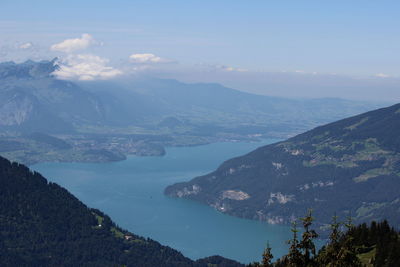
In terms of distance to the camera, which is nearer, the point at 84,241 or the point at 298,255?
the point at 298,255

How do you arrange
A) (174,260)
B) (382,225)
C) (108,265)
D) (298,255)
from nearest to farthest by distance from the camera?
(298,255) < (382,225) < (108,265) < (174,260)

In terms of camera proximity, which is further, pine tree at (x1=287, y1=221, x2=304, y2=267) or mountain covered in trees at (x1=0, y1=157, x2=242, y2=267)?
mountain covered in trees at (x1=0, y1=157, x2=242, y2=267)

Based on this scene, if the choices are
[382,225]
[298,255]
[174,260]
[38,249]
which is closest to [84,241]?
[38,249]

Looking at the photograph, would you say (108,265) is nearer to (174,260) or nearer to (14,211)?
(174,260)

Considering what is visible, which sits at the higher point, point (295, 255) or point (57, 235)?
point (295, 255)

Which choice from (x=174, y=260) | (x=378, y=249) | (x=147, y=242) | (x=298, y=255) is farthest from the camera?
(x=147, y=242)

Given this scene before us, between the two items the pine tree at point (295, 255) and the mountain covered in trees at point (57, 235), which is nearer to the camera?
the pine tree at point (295, 255)

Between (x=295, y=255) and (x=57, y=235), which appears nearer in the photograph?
(x=295, y=255)

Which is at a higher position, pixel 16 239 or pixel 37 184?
pixel 37 184
